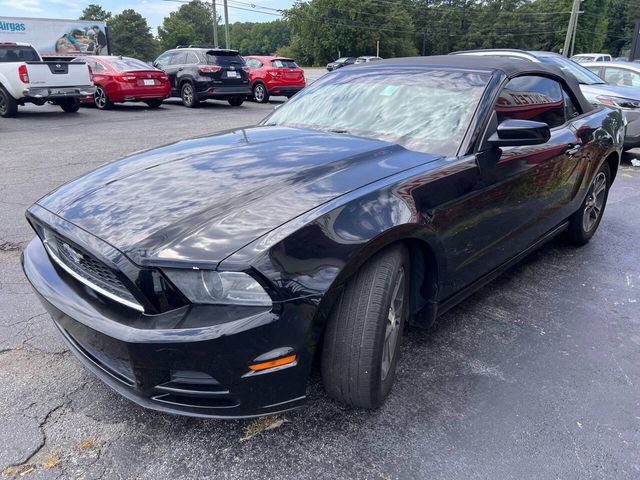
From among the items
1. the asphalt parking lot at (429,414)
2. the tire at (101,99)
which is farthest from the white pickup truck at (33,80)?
the asphalt parking lot at (429,414)

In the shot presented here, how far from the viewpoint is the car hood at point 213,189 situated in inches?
73.2

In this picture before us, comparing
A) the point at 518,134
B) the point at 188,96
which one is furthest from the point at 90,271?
the point at 188,96

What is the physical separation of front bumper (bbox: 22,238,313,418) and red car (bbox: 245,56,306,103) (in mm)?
15328

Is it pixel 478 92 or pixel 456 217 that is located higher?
pixel 478 92

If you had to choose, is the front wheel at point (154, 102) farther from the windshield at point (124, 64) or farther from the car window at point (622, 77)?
the car window at point (622, 77)

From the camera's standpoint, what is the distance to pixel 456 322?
3.15m

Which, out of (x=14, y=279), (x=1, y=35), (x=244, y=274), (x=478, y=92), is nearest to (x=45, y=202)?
(x=244, y=274)

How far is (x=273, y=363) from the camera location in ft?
5.99

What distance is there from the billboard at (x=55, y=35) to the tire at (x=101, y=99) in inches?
495

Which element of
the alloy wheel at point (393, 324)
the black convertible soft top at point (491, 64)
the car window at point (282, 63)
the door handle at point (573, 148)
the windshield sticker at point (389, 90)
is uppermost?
the black convertible soft top at point (491, 64)

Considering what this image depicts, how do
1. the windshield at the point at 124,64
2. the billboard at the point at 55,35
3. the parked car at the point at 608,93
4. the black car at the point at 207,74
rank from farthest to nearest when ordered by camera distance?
the billboard at the point at 55,35 → the black car at the point at 207,74 → the windshield at the point at 124,64 → the parked car at the point at 608,93

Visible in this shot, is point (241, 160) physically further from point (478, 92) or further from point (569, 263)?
point (569, 263)

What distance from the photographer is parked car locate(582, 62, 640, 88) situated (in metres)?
9.63

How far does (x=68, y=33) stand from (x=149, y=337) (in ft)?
94.4
